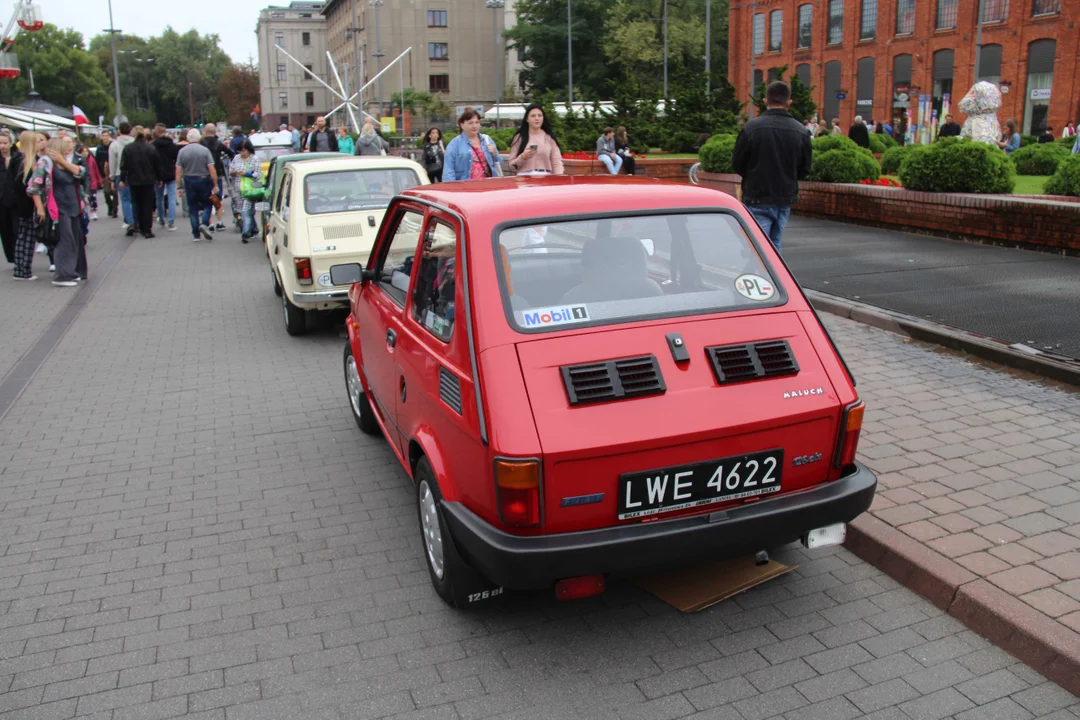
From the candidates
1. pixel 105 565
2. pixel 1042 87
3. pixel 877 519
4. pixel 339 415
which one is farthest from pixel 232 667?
pixel 1042 87

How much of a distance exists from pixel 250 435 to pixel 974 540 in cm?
461

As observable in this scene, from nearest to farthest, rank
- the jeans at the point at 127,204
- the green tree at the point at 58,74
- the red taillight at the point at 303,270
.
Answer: the red taillight at the point at 303,270
the jeans at the point at 127,204
the green tree at the point at 58,74

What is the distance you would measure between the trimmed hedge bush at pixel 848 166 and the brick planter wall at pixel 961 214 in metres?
0.27

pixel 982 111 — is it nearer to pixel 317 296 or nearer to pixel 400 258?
pixel 317 296

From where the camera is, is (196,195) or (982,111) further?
(982,111)

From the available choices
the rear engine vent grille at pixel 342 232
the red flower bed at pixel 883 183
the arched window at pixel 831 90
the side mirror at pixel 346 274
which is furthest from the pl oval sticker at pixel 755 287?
the arched window at pixel 831 90

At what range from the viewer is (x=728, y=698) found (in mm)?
3486

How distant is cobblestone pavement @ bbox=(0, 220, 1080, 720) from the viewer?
11.5 feet

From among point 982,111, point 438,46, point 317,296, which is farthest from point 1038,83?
point 438,46

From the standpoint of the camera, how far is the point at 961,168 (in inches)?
504

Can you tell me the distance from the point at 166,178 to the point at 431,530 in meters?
18.0

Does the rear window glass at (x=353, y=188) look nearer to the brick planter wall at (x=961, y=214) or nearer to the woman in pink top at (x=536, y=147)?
the woman in pink top at (x=536, y=147)

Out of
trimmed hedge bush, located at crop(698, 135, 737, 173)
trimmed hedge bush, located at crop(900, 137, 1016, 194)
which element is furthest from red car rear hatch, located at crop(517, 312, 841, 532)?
trimmed hedge bush, located at crop(698, 135, 737, 173)

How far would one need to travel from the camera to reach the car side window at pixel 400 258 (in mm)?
4961
